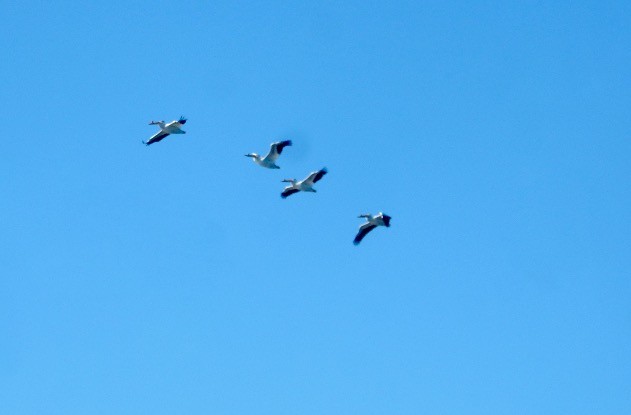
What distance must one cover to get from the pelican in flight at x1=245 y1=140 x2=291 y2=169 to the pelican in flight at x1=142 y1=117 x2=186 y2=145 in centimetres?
517

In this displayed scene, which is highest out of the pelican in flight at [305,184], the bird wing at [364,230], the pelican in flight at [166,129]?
the pelican in flight at [166,129]

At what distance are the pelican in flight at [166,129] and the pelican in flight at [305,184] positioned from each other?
26.6 feet

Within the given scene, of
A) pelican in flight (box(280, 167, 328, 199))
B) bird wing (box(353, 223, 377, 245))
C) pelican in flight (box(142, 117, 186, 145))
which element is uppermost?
pelican in flight (box(142, 117, 186, 145))

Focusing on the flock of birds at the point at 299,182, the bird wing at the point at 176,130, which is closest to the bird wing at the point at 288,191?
the flock of birds at the point at 299,182

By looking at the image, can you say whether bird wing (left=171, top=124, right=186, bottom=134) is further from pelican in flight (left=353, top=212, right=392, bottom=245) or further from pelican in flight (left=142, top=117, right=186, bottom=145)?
pelican in flight (left=353, top=212, right=392, bottom=245)

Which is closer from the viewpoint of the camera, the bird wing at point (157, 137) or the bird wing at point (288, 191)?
the bird wing at point (288, 191)

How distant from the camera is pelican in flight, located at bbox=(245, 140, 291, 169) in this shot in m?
67.2

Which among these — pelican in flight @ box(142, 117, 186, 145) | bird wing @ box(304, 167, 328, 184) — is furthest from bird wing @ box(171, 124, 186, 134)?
bird wing @ box(304, 167, 328, 184)

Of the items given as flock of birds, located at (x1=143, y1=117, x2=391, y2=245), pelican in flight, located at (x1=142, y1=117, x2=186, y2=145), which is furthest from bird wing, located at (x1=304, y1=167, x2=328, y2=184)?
pelican in flight, located at (x1=142, y1=117, x2=186, y2=145)

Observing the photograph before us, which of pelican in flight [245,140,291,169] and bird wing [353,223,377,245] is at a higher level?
pelican in flight [245,140,291,169]

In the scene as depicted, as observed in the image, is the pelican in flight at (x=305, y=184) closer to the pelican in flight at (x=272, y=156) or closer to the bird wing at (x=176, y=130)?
the pelican in flight at (x=272, y=156)

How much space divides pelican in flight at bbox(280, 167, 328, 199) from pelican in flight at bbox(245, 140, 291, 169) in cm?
159

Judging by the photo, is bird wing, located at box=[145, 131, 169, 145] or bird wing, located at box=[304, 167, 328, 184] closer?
bird wing, located at box=[304, 167, 328, 184]

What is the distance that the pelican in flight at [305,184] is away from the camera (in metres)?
65.9
